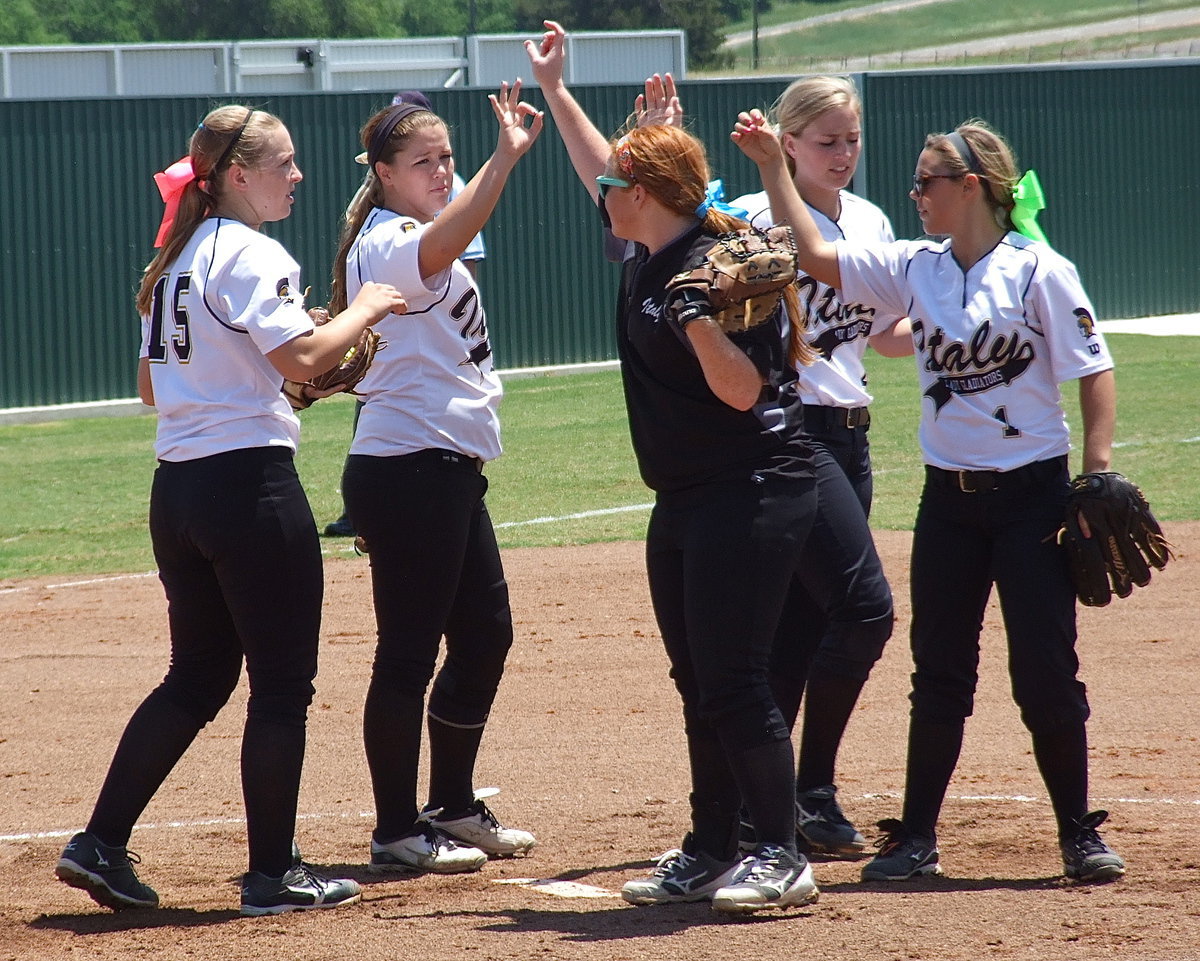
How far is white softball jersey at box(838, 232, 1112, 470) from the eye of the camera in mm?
4000

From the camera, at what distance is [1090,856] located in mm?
3971

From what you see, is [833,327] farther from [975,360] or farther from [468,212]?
[468,212]

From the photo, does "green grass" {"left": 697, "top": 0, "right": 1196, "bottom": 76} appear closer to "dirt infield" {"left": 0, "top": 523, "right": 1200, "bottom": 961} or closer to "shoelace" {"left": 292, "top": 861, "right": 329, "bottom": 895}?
"dirt infield" {"left": 0, "top": 523, "right": 1200, "bottom": 961}

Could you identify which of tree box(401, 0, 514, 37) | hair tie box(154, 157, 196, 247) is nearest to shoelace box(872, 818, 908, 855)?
hair tie box(154, 157, 196, 247)

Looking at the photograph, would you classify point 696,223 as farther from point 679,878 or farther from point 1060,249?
point 1060,249

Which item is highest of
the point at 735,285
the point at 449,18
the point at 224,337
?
the point at 449,18

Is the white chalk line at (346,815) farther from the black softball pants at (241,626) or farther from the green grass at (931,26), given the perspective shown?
the green grass at (931,26)

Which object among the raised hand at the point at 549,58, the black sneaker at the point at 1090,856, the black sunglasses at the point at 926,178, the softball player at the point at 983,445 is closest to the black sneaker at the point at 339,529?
the raised hand at the point at 549,58

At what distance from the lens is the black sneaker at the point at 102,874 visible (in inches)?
154

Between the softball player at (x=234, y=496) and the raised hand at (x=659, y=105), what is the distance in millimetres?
1000

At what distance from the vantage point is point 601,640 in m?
7.35

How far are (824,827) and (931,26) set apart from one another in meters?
83.5

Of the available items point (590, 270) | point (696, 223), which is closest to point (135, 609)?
point (696, 223)

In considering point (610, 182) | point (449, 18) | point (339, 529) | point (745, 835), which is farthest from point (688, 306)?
point (449, 18)
